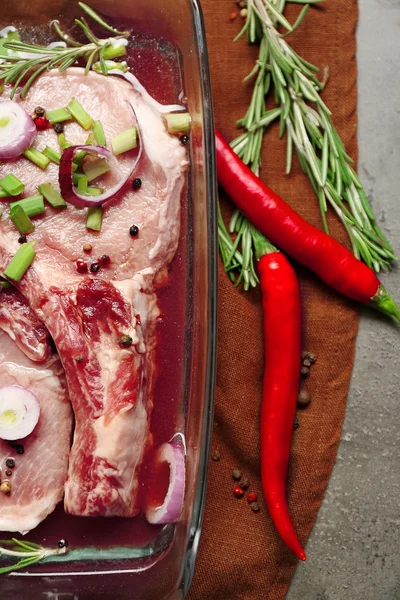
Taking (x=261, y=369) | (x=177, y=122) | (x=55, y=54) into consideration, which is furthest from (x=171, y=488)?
(x=55, y=54)

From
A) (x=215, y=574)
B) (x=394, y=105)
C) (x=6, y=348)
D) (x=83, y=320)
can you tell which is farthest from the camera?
(x=394, y=105)

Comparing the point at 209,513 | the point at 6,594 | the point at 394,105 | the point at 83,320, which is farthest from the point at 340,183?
the point at 6,594

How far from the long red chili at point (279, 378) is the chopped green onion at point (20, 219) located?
0.94 metres

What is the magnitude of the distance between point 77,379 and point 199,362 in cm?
46

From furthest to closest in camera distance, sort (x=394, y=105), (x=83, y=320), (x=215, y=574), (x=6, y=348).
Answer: (x=394, y=105) < (x=215, y=574) < (x=6, y=348) < (x=83, y=320)

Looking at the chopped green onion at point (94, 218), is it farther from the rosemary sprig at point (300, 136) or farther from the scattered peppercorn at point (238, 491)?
the scattered peppercorn at point (238, 491)

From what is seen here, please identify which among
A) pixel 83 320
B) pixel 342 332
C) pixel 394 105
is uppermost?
pixel 394 105

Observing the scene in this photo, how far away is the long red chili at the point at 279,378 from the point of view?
2.54 metres

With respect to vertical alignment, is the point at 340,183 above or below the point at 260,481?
above

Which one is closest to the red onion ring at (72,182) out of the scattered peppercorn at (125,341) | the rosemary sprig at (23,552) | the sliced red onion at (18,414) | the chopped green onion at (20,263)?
the chopped green onion at (20,263)

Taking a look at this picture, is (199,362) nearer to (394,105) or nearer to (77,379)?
(77,379)

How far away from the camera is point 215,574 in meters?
2.57

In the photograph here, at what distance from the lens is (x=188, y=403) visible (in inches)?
94.4

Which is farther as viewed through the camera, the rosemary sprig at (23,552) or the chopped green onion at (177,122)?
the chopped green onion at (177,122)
